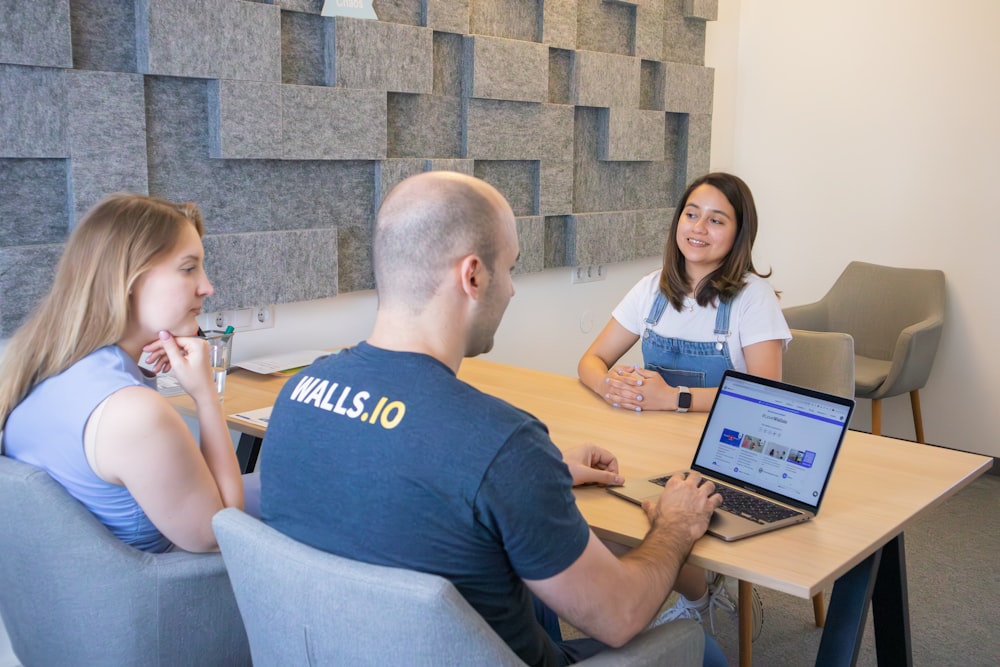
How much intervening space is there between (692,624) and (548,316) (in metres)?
2.58

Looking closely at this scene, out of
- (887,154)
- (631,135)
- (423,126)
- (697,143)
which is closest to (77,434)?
(423,126)

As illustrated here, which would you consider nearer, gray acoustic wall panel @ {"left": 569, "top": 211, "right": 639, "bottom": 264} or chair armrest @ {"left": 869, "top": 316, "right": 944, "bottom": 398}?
chair armrest @ {"left": 869, "top": 316, "right": 944, "bottom": 398}

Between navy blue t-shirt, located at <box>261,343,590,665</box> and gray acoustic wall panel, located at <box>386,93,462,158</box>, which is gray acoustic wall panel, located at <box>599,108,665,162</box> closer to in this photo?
gray acoustic wall panel, located at <box>386,93,462,158</box>

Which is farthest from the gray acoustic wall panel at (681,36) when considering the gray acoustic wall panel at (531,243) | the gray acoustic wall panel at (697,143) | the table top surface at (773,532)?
the table top surface at (773,532)

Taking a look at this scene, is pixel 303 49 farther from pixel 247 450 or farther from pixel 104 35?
pixel 247 450

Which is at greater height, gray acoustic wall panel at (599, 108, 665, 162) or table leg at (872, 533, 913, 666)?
gray acoustic wall panel at (599, 108, 665, 162)

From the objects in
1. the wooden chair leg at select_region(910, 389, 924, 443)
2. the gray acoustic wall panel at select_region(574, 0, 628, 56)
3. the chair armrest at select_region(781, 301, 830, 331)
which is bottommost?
the wooden chair leg at select_region(910, 389, 924, 443)

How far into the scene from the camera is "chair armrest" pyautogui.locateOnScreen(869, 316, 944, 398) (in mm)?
3771

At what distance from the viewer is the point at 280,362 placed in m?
2.75

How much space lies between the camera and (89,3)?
93.8 inches

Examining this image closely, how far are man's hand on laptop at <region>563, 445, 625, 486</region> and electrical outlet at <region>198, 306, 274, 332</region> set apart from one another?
1.33 meters

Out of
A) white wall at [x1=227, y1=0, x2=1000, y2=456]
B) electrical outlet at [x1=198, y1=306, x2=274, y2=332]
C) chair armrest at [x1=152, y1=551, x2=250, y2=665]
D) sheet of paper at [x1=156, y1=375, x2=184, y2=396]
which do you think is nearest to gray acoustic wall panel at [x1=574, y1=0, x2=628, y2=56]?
white wall at [x1=227, y1=0, x2=1000, y2=456]

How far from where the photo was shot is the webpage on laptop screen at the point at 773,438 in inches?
64.2

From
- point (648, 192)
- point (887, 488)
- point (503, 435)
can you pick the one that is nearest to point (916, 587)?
point (887, 488)
